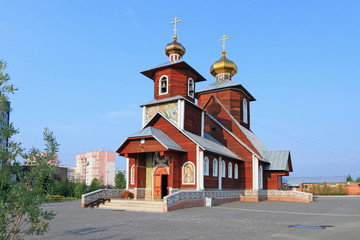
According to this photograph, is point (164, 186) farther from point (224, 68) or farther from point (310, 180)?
point (310, 180)

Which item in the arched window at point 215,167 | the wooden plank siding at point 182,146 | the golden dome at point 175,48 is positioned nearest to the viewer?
the wooden plank siding at point 182,146

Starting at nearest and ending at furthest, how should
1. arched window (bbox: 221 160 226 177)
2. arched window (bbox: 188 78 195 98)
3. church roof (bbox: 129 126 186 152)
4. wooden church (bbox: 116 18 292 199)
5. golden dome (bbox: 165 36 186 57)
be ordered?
church roof (bbox: 129 126 186 152)
wooden church (bbox: 116 18 292 199)
arched window (bbox: 188 78 195 98)
arched window (bbox: 221 160 226 177)
golden dome (bbox: 165 36 186 57)

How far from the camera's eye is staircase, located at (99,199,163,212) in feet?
49.4

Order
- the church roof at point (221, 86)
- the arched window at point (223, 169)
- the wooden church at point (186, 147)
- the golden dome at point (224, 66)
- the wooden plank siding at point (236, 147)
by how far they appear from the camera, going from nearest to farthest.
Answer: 1. the wooden church at point (186, 147)
2. the arched window at point (223, 169)
3. the wooden plank siding at point (236, 147)
4. the church roof at point (221, 86)
5. the golden dome at point (224, 66)

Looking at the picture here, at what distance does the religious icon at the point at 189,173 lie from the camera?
18.2 m

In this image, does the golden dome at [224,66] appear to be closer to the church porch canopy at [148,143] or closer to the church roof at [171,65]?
the church roof at [171,65]

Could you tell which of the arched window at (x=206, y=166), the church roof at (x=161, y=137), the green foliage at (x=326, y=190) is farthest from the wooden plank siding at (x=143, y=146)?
the green foliage at (x=326, y=190)

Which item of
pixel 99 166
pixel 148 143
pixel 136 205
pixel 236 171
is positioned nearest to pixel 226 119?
pixel 236 171

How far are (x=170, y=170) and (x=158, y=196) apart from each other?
2571mm

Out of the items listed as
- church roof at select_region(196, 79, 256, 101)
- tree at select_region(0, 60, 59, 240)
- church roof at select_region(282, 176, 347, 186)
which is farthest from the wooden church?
church roof at select_region(282, 176, 347, 186)

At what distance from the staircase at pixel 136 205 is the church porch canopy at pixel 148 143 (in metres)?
2.89

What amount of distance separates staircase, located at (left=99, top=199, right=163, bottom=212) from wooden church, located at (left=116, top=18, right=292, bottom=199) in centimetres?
172

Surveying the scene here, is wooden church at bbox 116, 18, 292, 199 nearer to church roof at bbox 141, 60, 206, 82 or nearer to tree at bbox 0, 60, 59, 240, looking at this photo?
church roof at bbox 141, 60, 206, 82

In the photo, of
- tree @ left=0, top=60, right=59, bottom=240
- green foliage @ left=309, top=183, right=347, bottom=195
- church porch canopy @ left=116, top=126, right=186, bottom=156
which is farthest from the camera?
green foliage @ left=309, top=183, right=347, bottom=195
